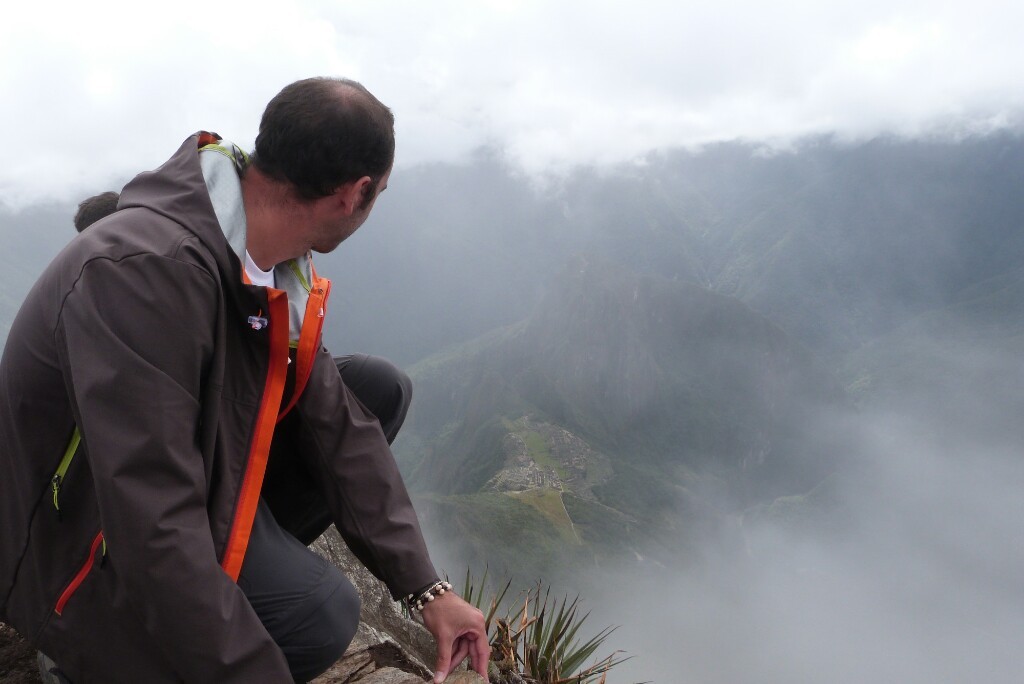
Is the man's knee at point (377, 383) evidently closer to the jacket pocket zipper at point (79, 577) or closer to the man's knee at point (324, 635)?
the man's knee at point (324, 635)

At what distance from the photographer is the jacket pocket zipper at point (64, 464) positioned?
2.39 metres

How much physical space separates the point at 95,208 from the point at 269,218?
4159 mm

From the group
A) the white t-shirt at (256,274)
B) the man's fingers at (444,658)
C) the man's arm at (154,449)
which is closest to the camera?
the man's arm at (154,449)

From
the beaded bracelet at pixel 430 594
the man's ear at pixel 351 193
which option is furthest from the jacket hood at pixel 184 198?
the beaded bracelet at pixel 430 594

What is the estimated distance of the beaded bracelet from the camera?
309 centimetres

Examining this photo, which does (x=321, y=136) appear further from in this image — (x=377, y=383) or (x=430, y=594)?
(x=430, y=594)

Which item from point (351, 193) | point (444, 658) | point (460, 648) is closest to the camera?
point (351, 193)

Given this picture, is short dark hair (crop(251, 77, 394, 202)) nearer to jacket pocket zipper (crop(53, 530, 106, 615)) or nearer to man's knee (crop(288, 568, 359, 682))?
jacket pocket zipper (crop(53, 530, 106, 615))

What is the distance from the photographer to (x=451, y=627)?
3061 mm

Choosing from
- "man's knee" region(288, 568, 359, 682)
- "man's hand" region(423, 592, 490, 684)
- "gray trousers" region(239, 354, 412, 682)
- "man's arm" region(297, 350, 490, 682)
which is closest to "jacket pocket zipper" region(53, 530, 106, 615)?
"gray trousers" region(239, 354, 412, 682)

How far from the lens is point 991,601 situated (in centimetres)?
18300

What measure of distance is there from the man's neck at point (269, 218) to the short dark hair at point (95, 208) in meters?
3.87

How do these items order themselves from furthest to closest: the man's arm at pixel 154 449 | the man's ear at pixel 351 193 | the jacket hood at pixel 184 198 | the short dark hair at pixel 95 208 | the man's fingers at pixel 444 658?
the short dark hair at pixel 95 208 < the man's fingers at pixel 444 658 < the man's ear at pixel 351 193 < the jacket hood at pixel 184 198 < the man's arm at pixel 154 449

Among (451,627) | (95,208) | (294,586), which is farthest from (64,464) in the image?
(95,208)
